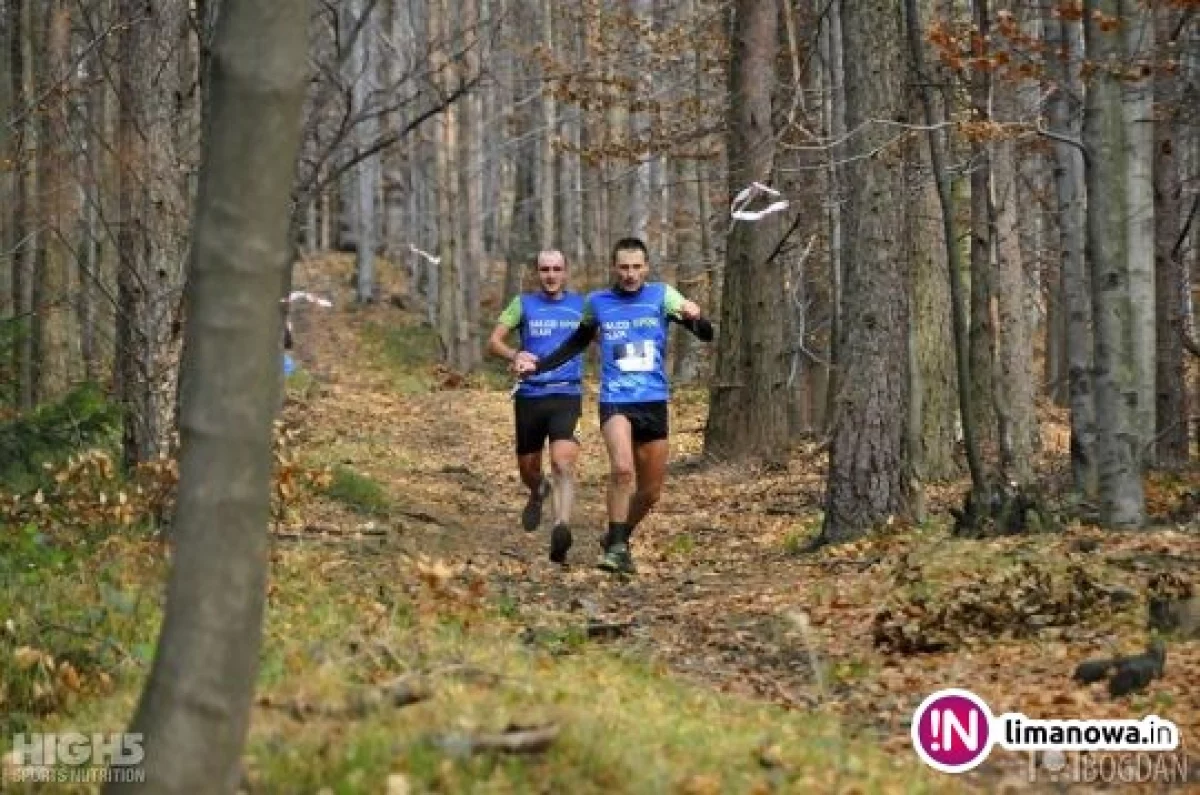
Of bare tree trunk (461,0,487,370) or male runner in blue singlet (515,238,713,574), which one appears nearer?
male runner in blue singlet (515,238,713,574)

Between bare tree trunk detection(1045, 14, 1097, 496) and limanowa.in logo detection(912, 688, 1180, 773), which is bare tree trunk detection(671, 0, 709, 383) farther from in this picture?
limanowa.in logo detection(912, 688, 1180, 773)

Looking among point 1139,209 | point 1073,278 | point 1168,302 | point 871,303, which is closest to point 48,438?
point 871,303

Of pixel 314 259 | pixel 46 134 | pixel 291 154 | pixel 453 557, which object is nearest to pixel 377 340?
pixel 314 259

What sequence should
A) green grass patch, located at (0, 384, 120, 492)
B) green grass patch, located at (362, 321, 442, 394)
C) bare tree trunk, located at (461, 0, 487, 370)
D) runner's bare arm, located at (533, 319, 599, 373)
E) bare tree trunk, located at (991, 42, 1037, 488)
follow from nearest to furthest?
runner's bare arm, located at (533, 319, 599, 373) → green grass patch, located at (0, 384, 120, 492) → bare tree trunk, located at (991, 42, 1037, 488) → green grass patch, located at (362, 321, 442, 394) → bare tree trunk, located at (461, 0, 487, 370)

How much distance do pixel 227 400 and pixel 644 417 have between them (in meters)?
6.67

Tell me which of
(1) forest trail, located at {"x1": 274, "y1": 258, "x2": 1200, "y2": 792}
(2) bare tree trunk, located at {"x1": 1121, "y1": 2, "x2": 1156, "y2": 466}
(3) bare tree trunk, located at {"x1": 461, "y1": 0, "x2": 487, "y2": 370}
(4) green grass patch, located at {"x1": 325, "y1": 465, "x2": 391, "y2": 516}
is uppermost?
(3) bare tree trunk, located at {"x1": 461, "y1": 0, "x2": 487, "y2": 370}

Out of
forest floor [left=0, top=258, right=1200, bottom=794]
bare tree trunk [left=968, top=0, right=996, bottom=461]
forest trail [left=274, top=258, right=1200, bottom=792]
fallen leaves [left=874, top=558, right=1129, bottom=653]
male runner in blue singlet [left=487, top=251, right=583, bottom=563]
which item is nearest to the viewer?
forest floor [left=0, top=258, right=1200, bottom=794]

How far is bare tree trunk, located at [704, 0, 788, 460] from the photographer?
56.3 ft

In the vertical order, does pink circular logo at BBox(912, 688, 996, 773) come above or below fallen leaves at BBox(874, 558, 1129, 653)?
below

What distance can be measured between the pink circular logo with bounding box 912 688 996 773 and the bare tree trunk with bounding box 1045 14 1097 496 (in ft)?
14.5

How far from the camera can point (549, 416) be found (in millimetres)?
Answer: 11656

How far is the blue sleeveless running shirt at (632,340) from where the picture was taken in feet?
35.7

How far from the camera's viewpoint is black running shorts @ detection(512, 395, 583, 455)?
11.6m

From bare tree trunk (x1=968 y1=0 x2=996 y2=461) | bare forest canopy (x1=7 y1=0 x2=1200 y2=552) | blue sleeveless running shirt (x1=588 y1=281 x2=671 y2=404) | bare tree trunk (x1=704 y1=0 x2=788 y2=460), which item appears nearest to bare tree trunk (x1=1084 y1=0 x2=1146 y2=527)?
bare forest canopy (x1=7 y1=0 x2=1200 y2=552)
